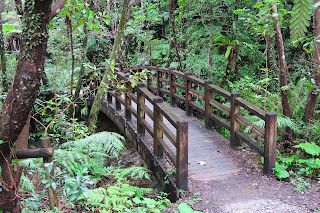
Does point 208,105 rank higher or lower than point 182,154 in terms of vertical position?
higher

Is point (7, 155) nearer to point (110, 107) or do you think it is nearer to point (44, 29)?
point (44, 29)

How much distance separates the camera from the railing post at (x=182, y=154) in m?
4.68

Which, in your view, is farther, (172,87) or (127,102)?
(172,87)

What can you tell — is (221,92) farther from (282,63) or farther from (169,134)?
(169,134)

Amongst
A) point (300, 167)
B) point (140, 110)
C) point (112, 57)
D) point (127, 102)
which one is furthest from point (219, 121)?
point (112, 57)

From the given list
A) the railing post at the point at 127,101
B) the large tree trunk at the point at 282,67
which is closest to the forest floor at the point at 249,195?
the large tree trunk at the point at 282,67

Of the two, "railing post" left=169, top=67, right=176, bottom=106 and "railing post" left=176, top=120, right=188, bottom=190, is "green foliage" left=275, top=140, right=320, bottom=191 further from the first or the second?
"railing post" left=169, top=67, right=176, bottom=106

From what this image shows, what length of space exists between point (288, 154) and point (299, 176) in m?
1.23

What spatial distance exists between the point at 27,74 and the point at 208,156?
159 inches

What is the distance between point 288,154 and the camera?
21.0ft

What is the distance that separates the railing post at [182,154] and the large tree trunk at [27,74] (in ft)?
7.73

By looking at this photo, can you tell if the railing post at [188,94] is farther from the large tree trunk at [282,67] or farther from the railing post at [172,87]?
the large tree trunk at [282,67]

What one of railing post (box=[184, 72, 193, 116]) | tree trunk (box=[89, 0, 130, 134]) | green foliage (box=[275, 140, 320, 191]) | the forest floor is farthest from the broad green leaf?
tree trunk (box=[89, 0, 130, 134])

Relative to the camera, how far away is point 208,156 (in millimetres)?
5992
